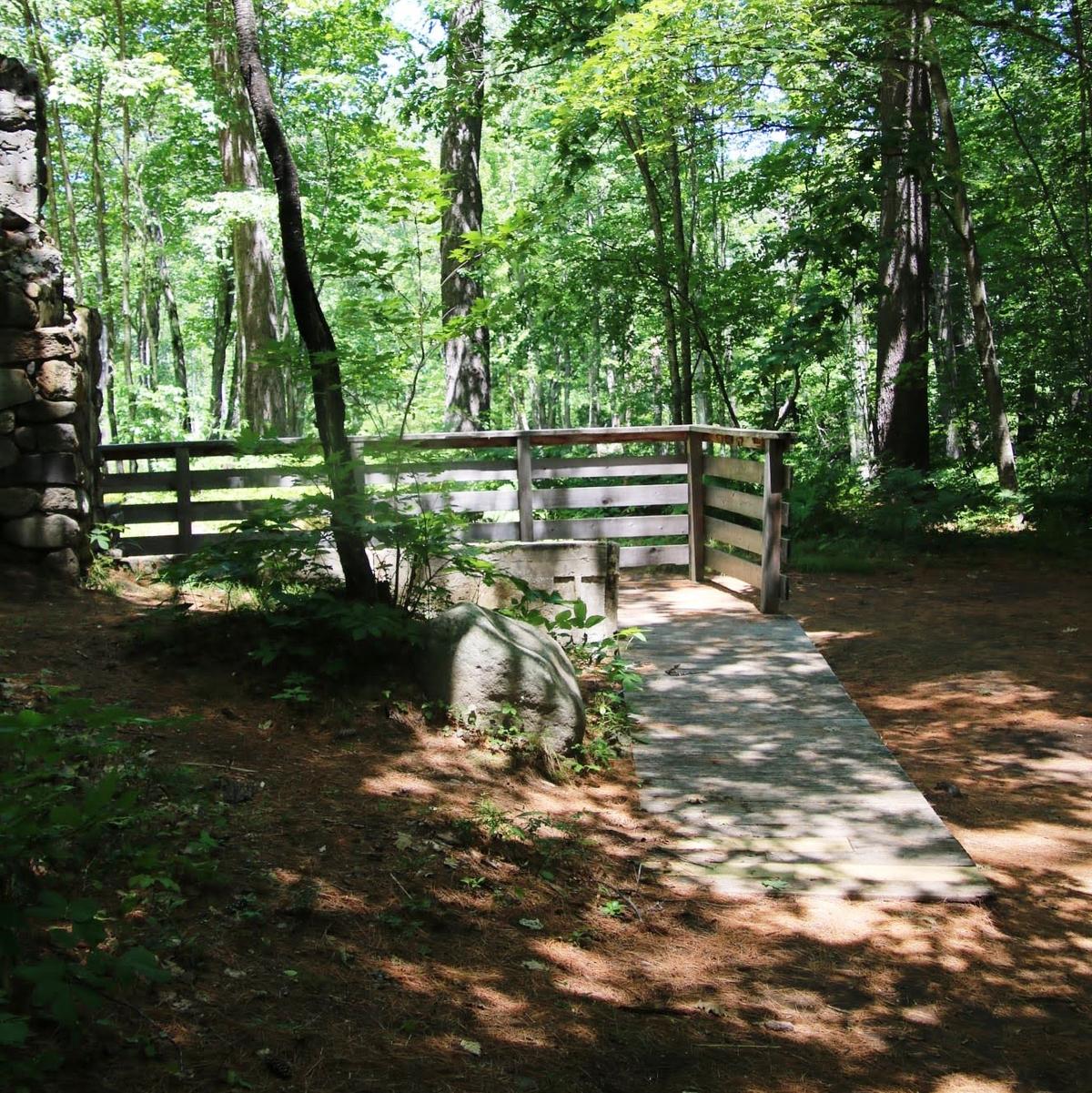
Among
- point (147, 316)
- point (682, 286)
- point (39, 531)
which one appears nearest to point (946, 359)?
point (682, 286)

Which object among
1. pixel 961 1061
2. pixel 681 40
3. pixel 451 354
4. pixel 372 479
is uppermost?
pixel 681 40

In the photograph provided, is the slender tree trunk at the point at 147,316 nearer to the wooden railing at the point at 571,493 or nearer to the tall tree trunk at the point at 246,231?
the tall tree trunk at the point at 246,231

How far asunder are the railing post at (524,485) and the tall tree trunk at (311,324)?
126 inches

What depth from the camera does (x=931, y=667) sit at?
7410 mm

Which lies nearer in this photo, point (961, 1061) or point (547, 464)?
point (961, 1061)

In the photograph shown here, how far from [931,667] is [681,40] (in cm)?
641

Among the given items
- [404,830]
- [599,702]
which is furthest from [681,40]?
[404,830]

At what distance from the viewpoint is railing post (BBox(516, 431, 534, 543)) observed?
8898mm

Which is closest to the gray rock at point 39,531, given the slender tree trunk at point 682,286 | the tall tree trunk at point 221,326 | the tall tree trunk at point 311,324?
the tall tree trunk at point 311,324

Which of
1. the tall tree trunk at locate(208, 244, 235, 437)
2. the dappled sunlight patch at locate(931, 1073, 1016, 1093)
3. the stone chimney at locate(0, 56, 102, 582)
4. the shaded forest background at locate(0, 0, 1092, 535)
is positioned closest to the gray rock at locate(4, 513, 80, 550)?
the stone chimney at locate(0, 56, 102, 582)

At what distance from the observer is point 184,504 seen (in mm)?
8656

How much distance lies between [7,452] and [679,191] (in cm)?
1053

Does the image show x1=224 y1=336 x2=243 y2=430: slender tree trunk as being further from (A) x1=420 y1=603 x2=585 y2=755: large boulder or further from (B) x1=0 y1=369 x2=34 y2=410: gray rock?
(A) x1=420 y1=603 x2=585 y2=755: large boulder

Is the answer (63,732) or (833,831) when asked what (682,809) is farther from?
(63,732)
